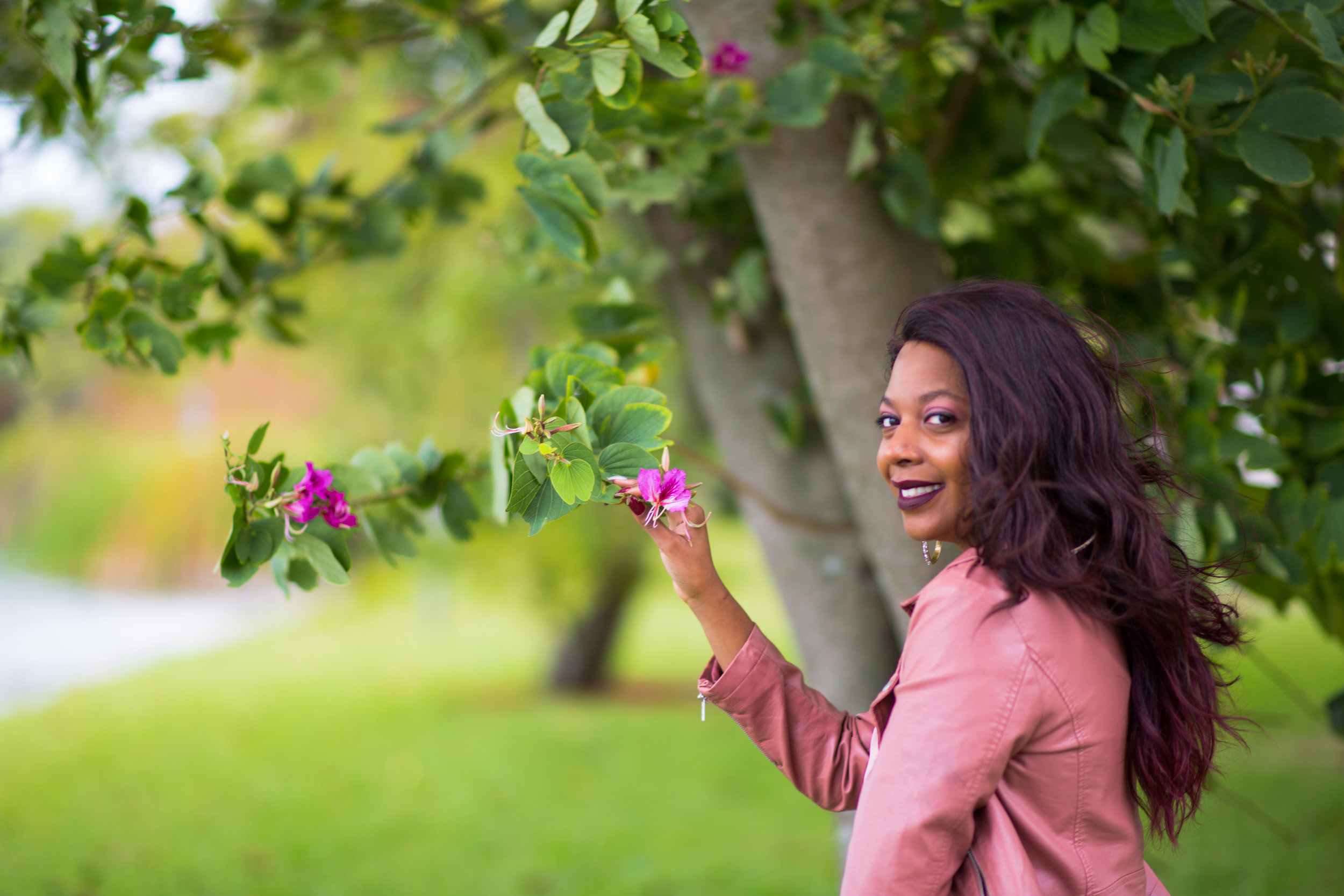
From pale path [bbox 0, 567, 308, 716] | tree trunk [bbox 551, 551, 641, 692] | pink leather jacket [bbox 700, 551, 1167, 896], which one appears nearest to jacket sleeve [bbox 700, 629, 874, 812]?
pink leather jacket [bbox 700, 551, 1167, 896]

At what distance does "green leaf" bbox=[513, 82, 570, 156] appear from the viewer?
1.46 m

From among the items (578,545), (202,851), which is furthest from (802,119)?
(578,545)

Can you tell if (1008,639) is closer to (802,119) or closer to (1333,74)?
(802,119)

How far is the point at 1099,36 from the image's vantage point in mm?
1610

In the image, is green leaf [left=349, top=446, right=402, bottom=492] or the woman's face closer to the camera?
the woman's face

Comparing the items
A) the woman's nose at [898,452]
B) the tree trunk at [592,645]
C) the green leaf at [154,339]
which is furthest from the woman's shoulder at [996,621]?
the tree trunk at [592,645]

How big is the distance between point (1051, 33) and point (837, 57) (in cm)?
37

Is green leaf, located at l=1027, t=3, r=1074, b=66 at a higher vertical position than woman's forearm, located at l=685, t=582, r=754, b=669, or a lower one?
higher

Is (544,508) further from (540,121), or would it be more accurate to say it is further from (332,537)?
(540,121)

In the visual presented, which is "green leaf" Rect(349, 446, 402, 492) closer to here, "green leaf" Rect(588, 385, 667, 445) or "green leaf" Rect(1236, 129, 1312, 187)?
"green leaf" Rect(588, 385, 667, 445)

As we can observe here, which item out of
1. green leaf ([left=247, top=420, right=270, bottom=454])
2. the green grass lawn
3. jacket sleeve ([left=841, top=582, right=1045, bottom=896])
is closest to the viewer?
jacket sleeve ([left=841, top=582, right=1045, bottom=896])

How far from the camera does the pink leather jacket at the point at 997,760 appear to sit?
1.10 meters

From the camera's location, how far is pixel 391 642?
11.7 metres

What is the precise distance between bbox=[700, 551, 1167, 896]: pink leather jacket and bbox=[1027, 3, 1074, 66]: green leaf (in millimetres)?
919
